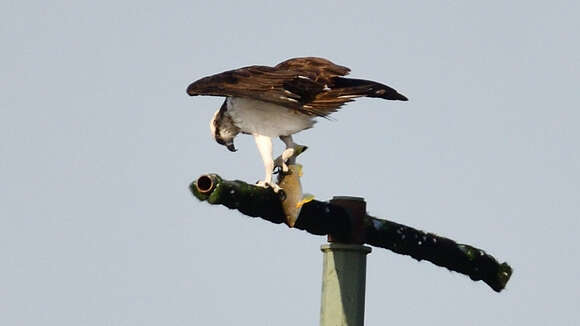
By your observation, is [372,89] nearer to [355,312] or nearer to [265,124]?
[265,124]

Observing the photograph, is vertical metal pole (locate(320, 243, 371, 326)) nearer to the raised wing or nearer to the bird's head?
the raised wing

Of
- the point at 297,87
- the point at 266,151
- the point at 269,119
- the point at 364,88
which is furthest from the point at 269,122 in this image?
the point at 364,88

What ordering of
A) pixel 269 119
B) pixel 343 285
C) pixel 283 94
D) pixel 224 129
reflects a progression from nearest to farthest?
pixel 343 285 < pixel 283 94 < pixel 269 119 < pixel 224 129

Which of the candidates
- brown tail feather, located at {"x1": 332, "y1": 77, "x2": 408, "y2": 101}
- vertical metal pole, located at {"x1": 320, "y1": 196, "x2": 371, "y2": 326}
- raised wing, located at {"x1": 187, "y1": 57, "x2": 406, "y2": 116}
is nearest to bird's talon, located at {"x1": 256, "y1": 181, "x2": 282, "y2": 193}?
vertical metal pole, located at {"x1": 320, "y1": 196, "x2": 371, "y2": 326}

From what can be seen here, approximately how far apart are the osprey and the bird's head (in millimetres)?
235

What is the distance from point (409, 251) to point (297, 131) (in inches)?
61.8

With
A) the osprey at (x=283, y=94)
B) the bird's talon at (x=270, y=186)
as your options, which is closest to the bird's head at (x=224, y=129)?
the osprey at (x=283, y=94)

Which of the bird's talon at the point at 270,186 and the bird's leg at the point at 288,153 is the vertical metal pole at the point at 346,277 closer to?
the bird's talon at the point at 270,186

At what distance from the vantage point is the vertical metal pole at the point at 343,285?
657 cm

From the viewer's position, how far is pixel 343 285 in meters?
6.68

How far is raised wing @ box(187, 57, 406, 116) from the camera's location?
816cm

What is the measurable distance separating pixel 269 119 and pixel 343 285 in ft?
6.95

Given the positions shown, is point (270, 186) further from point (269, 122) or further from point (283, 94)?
point (269, 122)

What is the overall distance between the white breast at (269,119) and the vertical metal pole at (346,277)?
1.51 metres
